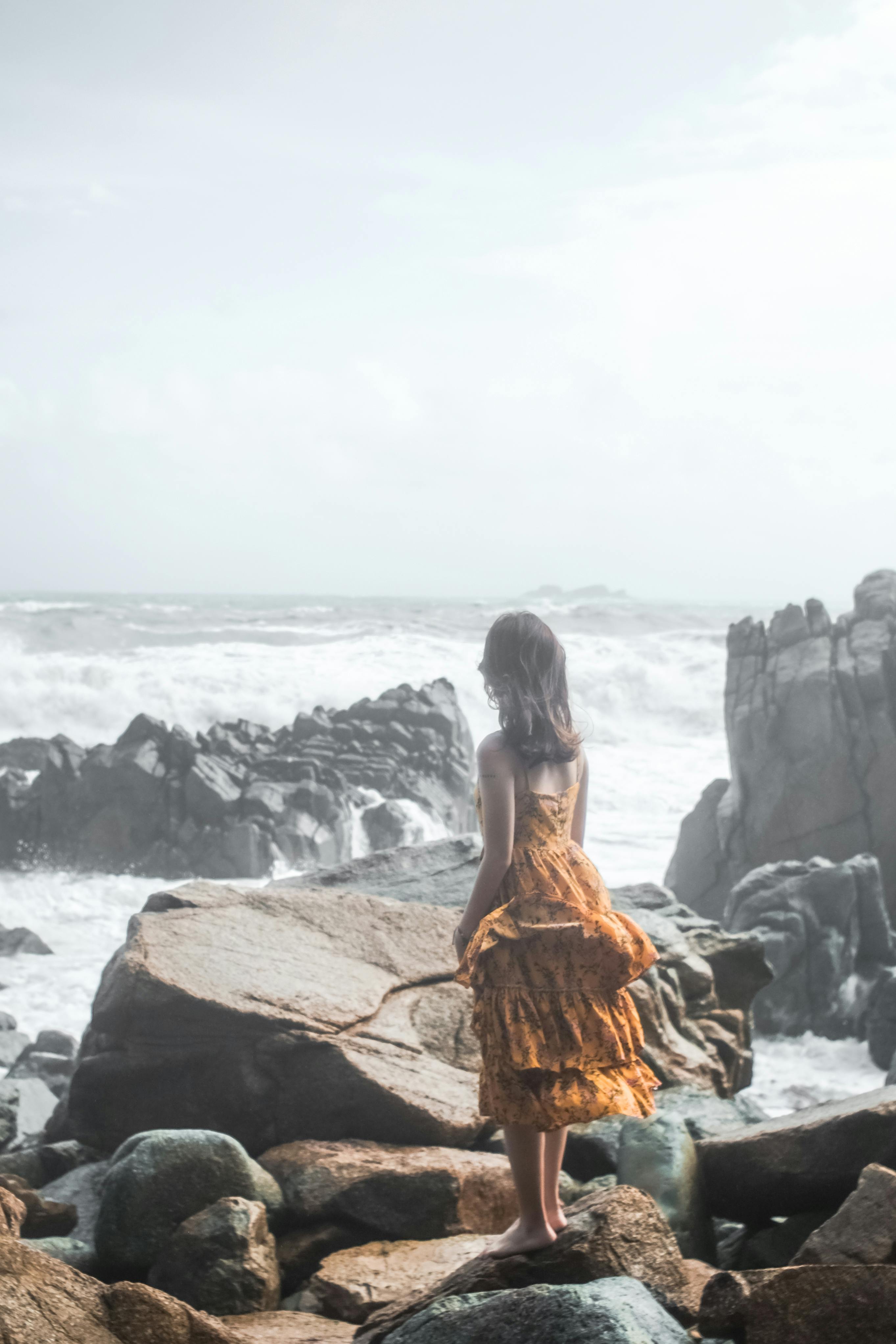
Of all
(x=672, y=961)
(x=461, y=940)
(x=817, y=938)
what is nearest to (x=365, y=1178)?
(x=461, y=940)

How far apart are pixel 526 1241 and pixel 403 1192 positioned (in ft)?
3.75

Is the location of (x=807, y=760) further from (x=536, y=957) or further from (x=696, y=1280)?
(x=536, y=957)

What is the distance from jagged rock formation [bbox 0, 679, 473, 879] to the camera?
49.5ft

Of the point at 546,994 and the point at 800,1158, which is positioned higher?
the point at 546,994

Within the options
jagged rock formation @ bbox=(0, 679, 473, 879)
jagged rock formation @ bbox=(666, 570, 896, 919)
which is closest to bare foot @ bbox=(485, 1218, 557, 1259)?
jagged rock formation @ bbox=(666, 570, 896, 919)

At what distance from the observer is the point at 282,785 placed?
15734 mm

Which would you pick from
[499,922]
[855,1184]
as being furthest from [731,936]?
[499,922]

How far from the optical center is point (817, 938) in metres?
10.4

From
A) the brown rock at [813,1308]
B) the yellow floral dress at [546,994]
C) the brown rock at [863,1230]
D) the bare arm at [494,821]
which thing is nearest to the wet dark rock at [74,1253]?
the yellow floral dress at [546,994]

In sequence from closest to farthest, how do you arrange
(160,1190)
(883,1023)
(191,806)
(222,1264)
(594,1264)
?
1. (594,1264)
2. (222,1264)
3. (160,1190)
4. (883,1023)
5. (191,806)

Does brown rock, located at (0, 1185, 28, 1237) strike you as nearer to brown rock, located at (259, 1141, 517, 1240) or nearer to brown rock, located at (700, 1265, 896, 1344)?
brown rock, located at (259, 1141, 517, 1240)

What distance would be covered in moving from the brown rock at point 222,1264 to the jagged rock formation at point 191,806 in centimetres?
1107

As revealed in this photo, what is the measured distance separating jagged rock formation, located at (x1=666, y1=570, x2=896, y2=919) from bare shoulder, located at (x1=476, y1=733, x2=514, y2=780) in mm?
11211

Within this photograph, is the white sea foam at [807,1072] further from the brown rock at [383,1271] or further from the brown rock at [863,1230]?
the brown rock at [863,1230]
